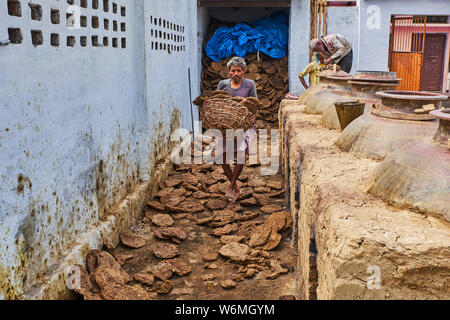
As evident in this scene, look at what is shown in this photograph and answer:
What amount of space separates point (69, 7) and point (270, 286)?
254 centimetres

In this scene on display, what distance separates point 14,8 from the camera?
8.55 ft

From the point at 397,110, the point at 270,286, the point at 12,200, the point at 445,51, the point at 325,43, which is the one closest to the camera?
the point at 12,200

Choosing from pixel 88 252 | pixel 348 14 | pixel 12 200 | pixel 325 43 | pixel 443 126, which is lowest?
pixel 88 252

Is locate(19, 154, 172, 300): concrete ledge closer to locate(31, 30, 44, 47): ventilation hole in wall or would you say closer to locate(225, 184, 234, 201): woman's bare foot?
locate(225, 184, 234, 201): woman's bare foot

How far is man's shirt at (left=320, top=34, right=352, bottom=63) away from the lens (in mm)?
6945

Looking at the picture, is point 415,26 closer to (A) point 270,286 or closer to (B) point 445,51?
(B) point 445,51

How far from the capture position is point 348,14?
9.73m

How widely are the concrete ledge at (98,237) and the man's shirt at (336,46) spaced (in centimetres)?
315

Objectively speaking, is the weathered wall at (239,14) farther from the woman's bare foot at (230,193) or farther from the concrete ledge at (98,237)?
the woman's bare foot at (230,193)

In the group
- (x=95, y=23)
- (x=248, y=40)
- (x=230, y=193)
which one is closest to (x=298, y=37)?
(x=248, y=40)

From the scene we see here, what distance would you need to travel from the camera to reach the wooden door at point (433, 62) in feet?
56.2

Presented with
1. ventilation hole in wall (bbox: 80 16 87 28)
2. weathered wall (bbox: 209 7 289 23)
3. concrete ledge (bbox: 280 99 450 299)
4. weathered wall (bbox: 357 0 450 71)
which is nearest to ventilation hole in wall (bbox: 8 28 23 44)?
ventilation hole in wall (bbox: 80 16 87 28)

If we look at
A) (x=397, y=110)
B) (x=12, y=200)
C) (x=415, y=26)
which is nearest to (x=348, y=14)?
(x=415, y=26)

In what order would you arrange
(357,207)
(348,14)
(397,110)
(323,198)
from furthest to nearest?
(348,14)
(397,110)
(323,198)
(357,207)
